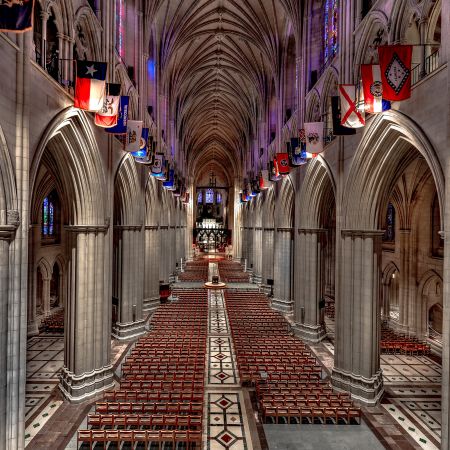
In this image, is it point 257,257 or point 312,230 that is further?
point 257,257

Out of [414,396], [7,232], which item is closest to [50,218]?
[7,232]

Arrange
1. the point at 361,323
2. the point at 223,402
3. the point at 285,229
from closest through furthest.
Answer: the point at 223,402 → the point at 361,323 → the point at 285,229

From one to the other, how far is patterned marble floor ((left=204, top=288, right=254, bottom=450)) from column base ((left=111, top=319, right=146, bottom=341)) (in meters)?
4.00

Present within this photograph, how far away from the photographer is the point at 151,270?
25.1 meters

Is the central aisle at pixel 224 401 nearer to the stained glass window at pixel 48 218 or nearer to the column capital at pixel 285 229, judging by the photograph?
the column capital at pixel 285 229

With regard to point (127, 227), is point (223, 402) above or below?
below

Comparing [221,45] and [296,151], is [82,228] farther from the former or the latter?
[221,45]

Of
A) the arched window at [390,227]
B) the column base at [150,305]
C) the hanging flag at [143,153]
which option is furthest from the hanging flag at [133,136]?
the arched window at [390,227]

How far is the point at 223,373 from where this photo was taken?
14.9 meters

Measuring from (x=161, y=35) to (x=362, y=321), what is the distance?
2646cm

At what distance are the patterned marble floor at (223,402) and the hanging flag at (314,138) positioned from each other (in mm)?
10142

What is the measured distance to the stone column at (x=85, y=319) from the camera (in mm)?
12461

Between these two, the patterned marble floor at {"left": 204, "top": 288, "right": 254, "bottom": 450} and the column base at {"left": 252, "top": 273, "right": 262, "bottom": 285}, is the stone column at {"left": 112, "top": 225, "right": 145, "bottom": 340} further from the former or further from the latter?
the column base at {"left": 252, "top": 273, "right": 262, "bottom": 285}

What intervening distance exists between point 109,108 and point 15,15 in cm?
482
